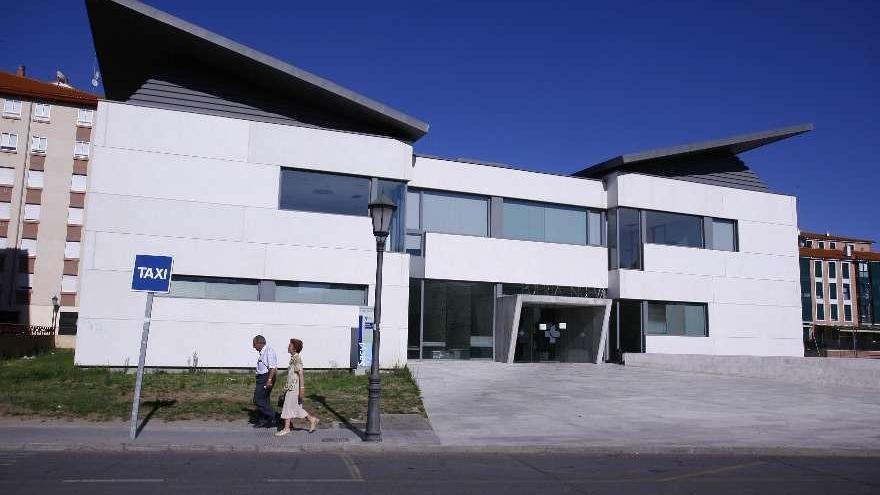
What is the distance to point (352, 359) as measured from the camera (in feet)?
76.4

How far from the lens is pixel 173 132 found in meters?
23.1

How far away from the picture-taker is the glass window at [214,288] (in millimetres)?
22797

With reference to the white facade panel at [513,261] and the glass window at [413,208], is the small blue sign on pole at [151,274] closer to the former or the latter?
the white facade panel at [513,261]

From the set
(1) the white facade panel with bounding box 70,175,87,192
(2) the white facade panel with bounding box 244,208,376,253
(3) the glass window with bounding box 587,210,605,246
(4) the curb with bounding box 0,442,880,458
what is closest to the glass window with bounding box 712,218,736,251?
(3) the glass window with bounding box 587,210,605,246

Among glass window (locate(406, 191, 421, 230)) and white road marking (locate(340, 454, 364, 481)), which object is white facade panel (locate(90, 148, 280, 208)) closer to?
glass window (locate(406, 191, 421, 230))

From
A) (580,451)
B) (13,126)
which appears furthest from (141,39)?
(13,126)

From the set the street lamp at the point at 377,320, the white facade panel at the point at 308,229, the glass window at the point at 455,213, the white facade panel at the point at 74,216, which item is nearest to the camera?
the street lamp at the point at 377,320

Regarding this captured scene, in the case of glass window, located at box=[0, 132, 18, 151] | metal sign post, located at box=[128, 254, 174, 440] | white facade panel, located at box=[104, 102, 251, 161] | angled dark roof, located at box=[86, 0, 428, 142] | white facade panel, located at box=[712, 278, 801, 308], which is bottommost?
metal sign post, located at box=[128, 254, 174, 440]

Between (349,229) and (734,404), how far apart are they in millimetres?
13633

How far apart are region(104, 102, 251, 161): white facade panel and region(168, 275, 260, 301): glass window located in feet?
13.8

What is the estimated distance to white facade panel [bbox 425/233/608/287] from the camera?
27406 mm

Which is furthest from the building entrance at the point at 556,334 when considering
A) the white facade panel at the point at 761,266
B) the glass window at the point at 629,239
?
the white facade panel at the point at 761,266

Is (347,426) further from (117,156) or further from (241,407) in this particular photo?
(117,156)

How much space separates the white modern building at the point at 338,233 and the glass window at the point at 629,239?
0.34 ft
